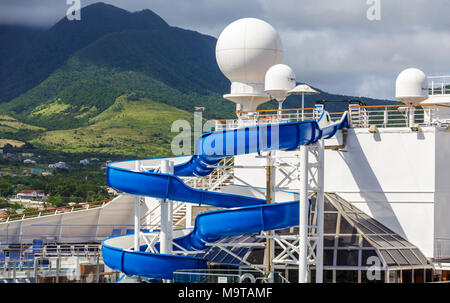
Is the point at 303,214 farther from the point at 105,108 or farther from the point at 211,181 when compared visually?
the point at 105,108

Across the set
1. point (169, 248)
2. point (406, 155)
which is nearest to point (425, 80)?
point (406, 155)

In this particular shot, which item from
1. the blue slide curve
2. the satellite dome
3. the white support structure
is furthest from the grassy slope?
the blue slide curve

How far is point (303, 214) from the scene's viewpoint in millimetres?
21531

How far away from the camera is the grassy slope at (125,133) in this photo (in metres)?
126

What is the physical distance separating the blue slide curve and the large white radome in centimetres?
1062

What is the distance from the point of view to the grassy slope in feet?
412

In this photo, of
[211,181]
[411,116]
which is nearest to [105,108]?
[211,181]

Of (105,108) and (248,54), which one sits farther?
(105,108)

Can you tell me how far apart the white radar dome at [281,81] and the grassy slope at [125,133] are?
90633 millimetres

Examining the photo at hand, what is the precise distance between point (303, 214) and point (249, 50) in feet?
43.8

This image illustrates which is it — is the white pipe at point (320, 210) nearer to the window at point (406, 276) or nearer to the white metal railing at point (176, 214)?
the window at point (406, 276)

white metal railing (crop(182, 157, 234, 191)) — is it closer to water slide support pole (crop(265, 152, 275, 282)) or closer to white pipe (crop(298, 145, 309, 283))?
water slide support pole (crop(265, 152, 275, 282))

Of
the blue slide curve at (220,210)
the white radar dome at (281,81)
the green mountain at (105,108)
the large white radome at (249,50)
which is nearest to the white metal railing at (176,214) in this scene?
the large white radome at (249,50)

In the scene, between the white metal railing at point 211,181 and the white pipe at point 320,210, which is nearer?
the white pipe at point 320,210
